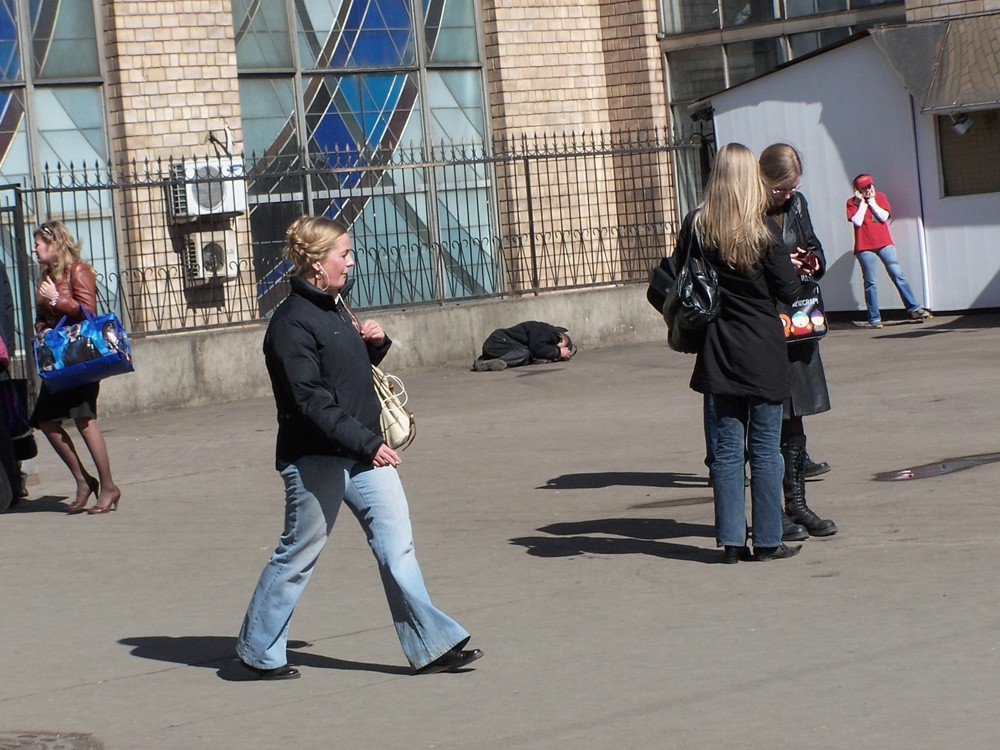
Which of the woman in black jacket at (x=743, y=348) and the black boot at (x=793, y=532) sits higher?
the woman in black jacket at (x=743, y=348)

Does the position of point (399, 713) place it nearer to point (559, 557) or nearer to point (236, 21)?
point (559, 557)

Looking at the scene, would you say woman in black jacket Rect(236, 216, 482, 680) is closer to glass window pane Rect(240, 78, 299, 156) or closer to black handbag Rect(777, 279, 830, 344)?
black handbag Rect(777, 279, 830, 344)

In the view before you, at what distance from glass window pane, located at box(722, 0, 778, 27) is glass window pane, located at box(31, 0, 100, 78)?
7405 mm

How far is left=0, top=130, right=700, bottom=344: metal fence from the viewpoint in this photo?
54.8 feet

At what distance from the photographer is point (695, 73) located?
2048cm

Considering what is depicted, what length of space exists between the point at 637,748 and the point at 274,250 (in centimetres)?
1376

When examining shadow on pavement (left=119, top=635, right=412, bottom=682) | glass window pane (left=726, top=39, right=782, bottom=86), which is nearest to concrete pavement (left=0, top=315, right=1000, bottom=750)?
shadow on pavement (left=119, top=635, right=412, bottom=682)

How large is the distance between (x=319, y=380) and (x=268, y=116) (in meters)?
13.2

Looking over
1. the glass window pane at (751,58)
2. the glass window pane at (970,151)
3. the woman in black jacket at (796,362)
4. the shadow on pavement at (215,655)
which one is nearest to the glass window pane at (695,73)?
the glass window pane at (751,58)

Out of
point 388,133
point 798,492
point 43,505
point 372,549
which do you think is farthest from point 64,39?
point 372,549

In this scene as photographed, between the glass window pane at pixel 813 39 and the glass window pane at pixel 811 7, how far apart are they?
0.75 ft

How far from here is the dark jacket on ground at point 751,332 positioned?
6.99 m

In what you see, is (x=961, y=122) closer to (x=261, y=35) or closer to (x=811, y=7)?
(x=811, y=7)

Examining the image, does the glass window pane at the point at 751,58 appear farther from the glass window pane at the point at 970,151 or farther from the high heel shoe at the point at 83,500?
the high heel shoe at the point at 83,500
